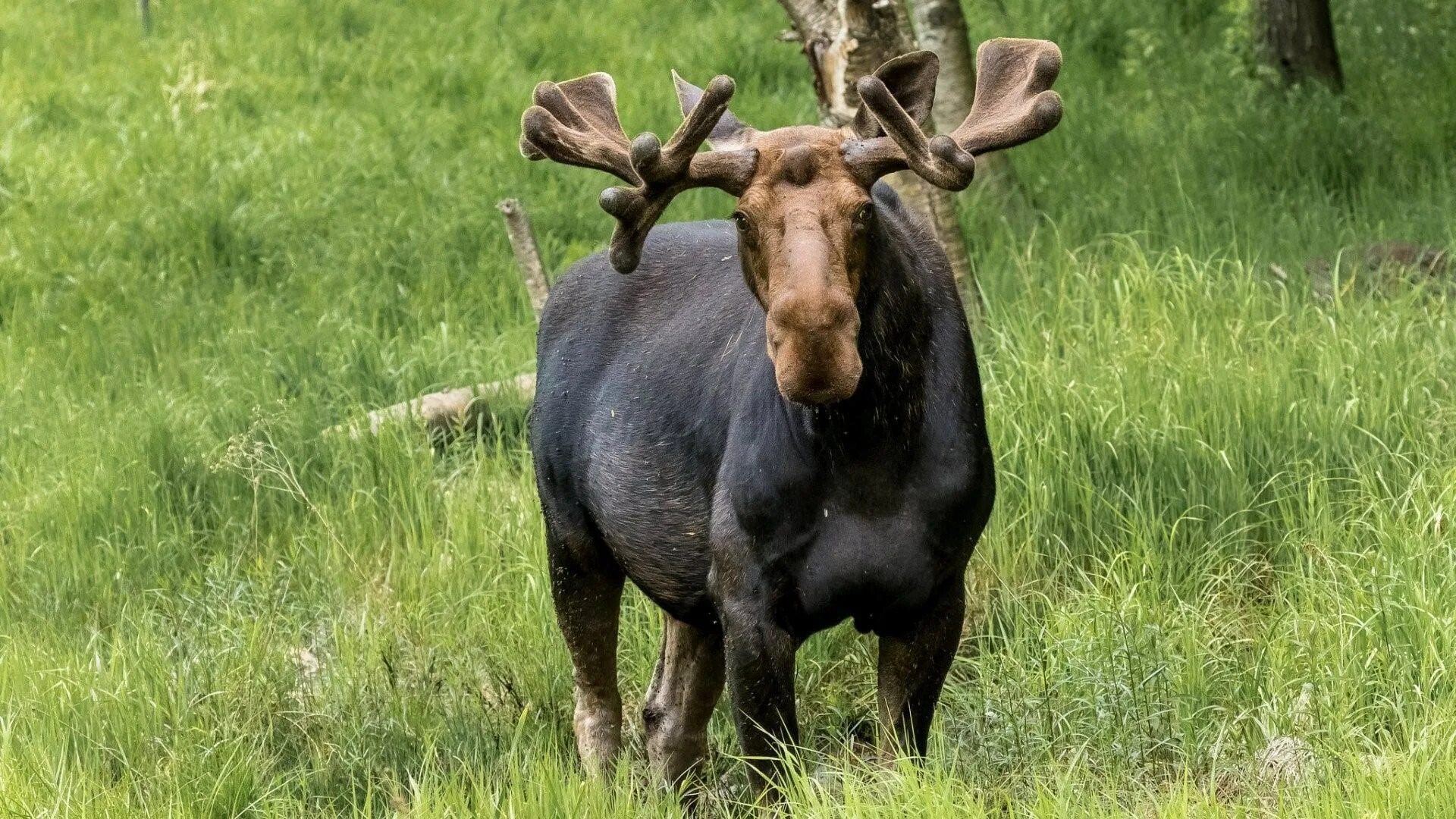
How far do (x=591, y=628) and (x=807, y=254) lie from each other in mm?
1936

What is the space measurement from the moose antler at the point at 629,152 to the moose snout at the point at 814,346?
16.1 inches

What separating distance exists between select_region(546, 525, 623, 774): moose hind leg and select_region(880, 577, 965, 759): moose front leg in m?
1.08

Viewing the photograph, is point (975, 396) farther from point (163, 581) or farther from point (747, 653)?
point (163, 581)

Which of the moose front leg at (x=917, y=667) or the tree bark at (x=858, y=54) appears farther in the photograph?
the tree bark at (x=858, y=54)

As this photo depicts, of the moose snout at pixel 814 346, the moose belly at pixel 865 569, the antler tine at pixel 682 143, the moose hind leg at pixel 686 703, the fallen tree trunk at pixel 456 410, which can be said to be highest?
the antler tine at pixel 682 143

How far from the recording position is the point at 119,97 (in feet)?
39.6

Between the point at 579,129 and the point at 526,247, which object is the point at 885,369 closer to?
the point at 579,129

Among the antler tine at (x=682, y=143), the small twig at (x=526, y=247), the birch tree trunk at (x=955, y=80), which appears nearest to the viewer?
the antler tine at (x=682, y=143)

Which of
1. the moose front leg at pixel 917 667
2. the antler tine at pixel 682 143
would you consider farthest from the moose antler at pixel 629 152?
the moose front leg at pixel 917 667

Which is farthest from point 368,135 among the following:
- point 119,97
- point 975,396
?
point 975,396

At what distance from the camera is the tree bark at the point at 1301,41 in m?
9.52

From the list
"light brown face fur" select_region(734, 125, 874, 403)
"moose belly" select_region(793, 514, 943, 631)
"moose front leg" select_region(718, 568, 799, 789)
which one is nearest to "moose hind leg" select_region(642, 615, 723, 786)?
"moose front leg" select_region(718, 568, 799, 789)

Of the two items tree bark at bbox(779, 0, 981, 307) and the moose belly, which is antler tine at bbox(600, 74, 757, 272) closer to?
the moose belly

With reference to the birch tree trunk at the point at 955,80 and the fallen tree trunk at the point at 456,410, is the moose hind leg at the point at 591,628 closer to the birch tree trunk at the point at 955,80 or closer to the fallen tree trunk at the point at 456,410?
the fallen tree trunk at the point at 456,410
